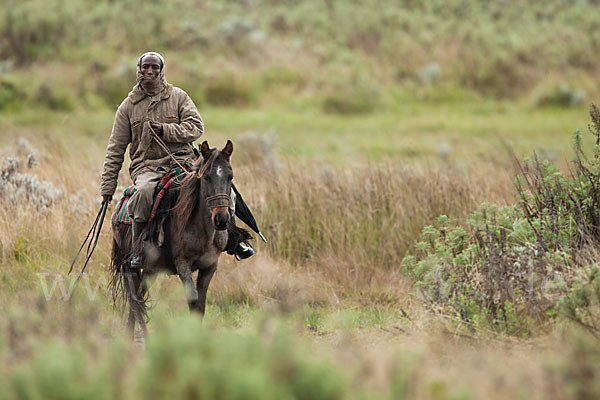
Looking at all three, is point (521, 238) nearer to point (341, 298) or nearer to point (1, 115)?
point (341, 298)

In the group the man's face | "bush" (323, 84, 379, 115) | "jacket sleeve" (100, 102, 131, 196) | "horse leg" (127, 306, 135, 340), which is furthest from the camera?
"bush" (323, 84, 379, 115)

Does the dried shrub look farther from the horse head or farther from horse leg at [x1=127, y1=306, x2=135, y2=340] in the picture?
the horse head

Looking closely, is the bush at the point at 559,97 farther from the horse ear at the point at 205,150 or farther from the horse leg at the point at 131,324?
the horse ear at the point at 205,150

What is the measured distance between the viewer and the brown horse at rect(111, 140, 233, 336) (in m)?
6.42

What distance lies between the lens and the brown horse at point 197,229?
253 inches

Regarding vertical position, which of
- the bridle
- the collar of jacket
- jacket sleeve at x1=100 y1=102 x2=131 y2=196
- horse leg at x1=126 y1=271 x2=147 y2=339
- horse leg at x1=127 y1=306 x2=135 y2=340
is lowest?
horse leg at x1=127 y1=306 x2=135 y2=340

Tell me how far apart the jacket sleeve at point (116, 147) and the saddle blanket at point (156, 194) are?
0.25 m

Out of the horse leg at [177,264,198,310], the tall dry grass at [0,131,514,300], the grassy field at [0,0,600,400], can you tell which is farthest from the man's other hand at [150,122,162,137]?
the tall dry grass at [0,131,514,300]

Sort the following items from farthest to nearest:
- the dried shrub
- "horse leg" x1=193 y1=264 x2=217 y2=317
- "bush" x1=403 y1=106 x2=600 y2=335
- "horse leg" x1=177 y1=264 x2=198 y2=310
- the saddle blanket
A: the dried shrub < the saddle blanket < "horse leg" x1=193 y1=264 x2=217 y2=317 < "horse leg" x1=177 y1=264 x2=198 y2=310 < "bush" x1=403 y1=106 x2=600 y2=335

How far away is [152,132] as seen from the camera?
7051 mm

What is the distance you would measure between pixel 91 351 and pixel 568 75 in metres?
24.2

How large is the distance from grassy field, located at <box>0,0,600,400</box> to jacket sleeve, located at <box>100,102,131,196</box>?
1.10 meters

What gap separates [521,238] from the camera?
285 inches

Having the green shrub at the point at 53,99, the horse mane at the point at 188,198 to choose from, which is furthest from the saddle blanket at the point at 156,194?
the green shrub at the point at 53,99
